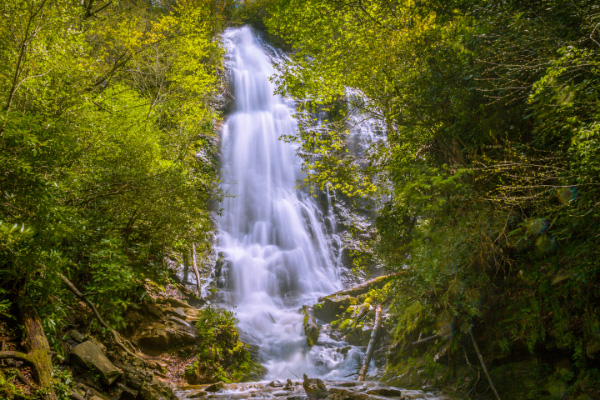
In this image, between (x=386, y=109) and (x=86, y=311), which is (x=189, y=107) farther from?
(x=86, y=311)

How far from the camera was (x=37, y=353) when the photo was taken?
140 inches

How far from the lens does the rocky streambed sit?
6.29 metres

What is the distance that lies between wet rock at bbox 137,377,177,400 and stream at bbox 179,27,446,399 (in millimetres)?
1004

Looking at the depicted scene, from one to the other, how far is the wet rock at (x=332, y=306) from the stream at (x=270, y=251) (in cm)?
81

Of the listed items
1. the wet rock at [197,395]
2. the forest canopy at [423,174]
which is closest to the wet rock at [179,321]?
the forest canopy at [423,174]

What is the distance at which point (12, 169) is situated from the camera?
126 inches

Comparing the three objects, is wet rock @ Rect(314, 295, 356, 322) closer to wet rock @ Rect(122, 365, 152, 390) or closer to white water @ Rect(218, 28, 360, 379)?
white water @ Rect(218, 28, 360, 379)

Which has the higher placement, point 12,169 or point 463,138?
point 463,138

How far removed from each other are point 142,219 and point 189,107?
8101 mm

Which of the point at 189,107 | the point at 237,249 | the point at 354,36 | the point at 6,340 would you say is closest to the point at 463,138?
the point at 354,36

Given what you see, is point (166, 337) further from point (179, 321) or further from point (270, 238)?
point (270, 238)

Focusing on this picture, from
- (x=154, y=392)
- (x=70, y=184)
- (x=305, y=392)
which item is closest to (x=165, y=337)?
(x=154, y=392)

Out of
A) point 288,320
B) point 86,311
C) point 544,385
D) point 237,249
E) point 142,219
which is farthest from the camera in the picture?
point 237,249

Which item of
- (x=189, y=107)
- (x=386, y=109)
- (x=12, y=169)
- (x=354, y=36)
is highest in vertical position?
(x=189, y=107)
